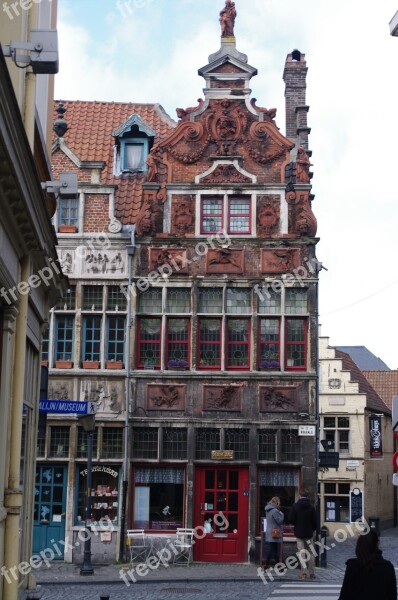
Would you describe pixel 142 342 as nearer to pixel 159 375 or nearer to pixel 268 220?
pixel 159 375

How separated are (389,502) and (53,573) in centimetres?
2545

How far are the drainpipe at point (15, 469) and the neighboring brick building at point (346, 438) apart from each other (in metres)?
25.5

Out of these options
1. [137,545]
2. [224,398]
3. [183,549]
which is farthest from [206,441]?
[137,545]

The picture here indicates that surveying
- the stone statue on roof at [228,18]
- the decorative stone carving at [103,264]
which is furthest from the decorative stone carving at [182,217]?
the stone statue on roof at [228,18]

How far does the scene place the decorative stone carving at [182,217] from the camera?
79.7 ft

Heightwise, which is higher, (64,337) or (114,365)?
(64,337)

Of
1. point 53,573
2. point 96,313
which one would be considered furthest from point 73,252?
point 53,573

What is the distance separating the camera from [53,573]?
2044 cm

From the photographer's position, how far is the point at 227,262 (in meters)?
24.1

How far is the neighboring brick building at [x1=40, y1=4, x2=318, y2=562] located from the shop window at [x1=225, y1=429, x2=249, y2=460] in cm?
5

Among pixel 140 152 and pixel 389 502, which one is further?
pixel 389 502

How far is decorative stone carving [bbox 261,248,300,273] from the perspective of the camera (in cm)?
2395

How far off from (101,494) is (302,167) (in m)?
9.83

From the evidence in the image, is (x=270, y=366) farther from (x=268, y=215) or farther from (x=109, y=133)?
(x=109, y=133)
